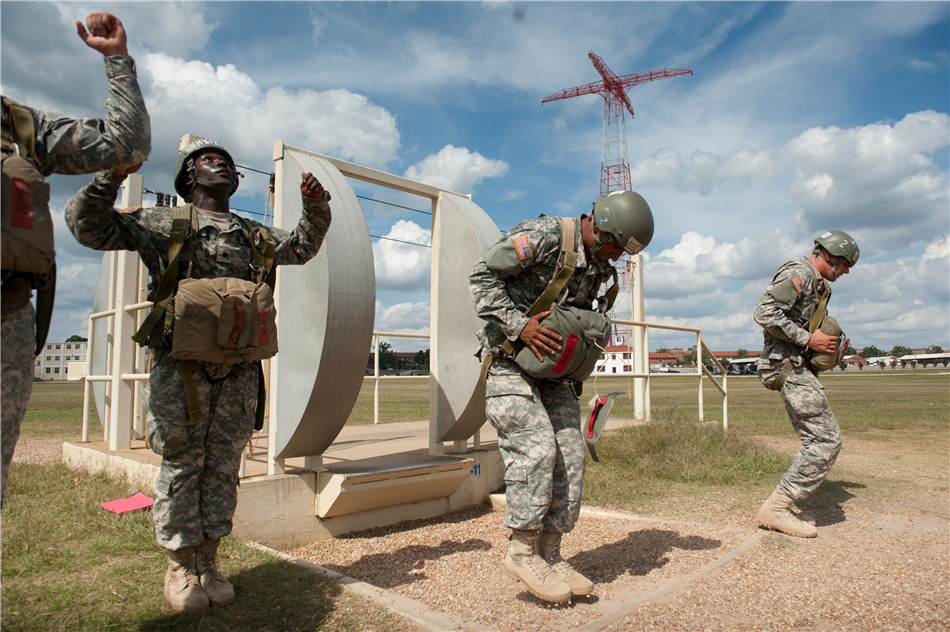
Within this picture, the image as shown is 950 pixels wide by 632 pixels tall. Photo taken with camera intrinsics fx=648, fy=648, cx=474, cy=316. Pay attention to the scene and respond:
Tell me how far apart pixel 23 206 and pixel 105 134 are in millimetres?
410

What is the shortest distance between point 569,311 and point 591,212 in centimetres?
57

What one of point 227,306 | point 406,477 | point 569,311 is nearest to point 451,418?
point 406,477

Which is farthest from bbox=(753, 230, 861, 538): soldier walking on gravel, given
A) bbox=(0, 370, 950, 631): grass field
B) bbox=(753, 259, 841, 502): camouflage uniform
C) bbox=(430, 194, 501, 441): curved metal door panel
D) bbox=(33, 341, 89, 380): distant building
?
bbox=(33, 341, 89, 380): distant building

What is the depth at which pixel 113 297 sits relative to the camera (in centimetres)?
576

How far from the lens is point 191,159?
3.09 metres

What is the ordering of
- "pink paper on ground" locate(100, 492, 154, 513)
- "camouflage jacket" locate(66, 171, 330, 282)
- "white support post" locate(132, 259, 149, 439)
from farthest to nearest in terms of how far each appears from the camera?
1. "white support post" locate(132, 259, 149, 439)
2. "pink paper on ground" locate(100, 492, 154, 513)
3. "camouflage jacket" locate(66, 171, 330, 282)

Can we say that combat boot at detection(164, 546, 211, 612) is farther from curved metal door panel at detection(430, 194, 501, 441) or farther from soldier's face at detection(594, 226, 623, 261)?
curved metal door panel at detection(430, 194, 501, 441)

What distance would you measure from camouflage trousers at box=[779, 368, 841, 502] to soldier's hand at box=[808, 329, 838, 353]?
0.21 metres

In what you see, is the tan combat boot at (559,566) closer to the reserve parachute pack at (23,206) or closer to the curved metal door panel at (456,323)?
the curved metal door panel at (456,323)

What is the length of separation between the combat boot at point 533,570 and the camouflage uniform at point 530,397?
97 mm

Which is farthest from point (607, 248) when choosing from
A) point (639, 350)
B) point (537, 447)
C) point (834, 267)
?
point (639, 350)

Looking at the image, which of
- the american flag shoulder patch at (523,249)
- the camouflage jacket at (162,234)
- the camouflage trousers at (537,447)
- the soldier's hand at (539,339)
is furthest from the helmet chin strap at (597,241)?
the camouflage jacket at (162,234)

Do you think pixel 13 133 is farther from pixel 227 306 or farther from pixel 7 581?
pixel 7 581

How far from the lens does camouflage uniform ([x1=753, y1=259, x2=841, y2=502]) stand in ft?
14.9
